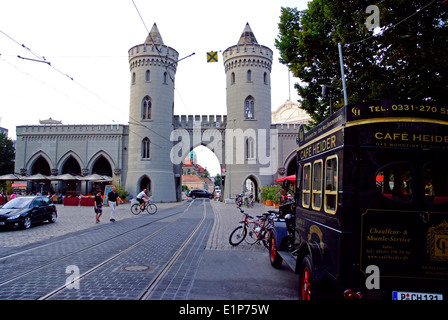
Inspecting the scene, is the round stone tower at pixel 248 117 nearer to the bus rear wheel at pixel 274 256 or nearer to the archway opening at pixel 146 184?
the archway opening at pixel 146 184

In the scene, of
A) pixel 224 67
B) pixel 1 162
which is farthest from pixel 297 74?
pixel 1 162

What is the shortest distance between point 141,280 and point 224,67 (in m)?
35.4

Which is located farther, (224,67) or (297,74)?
(224,67)

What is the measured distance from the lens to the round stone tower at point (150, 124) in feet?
115

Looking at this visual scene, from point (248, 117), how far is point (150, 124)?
36.1 feet

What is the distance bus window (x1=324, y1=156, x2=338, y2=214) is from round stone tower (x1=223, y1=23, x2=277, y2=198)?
3074 centimetres

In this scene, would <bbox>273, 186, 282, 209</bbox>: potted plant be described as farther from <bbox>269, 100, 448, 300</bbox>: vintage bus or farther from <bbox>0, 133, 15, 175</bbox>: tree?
<bbox>0, 133, 15, 175</bbox>: tree

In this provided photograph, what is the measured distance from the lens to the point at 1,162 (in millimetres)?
45406

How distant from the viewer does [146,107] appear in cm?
3603

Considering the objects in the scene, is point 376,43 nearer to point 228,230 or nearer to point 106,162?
point 228,230

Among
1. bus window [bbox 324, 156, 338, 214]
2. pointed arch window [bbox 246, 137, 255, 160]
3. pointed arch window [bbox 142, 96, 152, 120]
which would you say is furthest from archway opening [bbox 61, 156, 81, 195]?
bus window [bbox 324, 156, 338, 214]

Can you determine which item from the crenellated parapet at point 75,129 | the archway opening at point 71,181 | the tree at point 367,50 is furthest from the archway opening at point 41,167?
the tree at point 367,50

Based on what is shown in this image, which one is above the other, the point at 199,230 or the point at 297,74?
the point at 297,74

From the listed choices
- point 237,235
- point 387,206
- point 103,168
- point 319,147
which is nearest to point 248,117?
point 103,168
